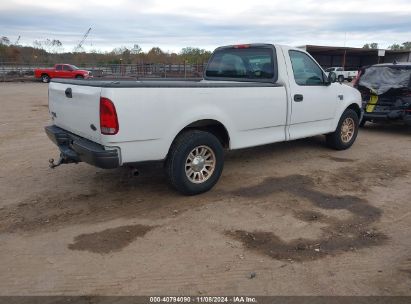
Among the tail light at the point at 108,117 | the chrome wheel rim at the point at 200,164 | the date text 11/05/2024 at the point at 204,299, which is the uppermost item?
the tail light at the point at 108,117

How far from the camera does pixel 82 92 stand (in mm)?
4402

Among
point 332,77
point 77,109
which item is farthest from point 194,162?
point 332,77

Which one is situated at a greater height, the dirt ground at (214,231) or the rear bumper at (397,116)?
the rear bumper at (397,116)

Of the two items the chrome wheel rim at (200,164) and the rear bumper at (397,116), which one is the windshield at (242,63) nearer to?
the chrome wheel rim at (200,164)

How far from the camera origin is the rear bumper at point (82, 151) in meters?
4.17

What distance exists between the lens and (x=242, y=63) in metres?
6.42

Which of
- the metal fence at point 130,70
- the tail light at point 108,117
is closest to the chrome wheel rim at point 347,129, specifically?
the tail light at point 108,117

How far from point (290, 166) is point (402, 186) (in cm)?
167

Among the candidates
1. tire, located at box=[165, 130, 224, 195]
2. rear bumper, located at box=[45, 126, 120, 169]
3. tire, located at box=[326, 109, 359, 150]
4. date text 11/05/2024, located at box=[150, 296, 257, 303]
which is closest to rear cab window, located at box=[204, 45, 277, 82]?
tire, located at box=[165, 130, 224, 195]

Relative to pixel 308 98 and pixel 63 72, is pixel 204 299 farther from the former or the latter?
pixel 63 72

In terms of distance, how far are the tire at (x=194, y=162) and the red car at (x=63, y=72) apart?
26634 mm

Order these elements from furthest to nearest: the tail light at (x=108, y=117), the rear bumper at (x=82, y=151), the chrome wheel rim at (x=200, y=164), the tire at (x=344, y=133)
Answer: the tire at (x=344, y=133)
the chrome wheel rim at (x=200, y=164)
the rear bumper at (x=82, y=151)
the tail light at (x=108, y=117)

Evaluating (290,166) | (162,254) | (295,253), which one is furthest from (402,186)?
(162,254)

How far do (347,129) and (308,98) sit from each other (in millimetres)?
1730
